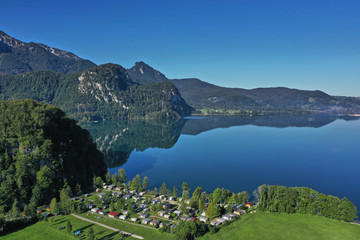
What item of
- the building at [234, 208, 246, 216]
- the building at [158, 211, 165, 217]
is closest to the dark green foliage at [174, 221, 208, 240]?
the building at [158, 211, 165, 217]

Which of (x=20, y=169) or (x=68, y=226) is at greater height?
(x=20, y=169)

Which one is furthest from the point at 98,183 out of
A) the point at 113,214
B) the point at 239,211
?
the point at 239,211

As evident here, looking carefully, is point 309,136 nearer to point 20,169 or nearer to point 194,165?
point 194,165

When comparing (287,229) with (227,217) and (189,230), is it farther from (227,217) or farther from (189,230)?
(189,230)

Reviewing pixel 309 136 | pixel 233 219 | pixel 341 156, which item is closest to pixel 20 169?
pixel 233 219

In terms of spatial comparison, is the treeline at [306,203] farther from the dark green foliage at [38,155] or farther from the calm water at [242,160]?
the dark green foliage at [38,155]

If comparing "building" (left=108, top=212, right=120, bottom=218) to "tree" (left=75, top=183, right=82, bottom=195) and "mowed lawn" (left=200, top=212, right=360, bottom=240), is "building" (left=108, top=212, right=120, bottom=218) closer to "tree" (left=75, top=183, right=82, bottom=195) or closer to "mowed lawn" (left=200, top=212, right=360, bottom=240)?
"tree" (left=75, top=183, right=82, bottom=195)
